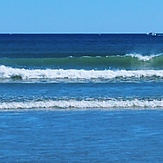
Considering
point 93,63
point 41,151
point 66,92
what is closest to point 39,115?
point 41,151

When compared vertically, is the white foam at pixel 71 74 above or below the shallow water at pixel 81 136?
above

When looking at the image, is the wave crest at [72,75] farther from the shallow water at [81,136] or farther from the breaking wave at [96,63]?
the shallow water at [81,136]

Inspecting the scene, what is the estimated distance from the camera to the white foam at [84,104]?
15148mm

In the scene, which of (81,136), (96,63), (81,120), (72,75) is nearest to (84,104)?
(81,120)

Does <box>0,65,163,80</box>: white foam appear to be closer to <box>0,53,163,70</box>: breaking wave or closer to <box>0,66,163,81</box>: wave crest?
<box>0,66,163,81</box>: wave crest

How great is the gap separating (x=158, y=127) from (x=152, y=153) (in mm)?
2056

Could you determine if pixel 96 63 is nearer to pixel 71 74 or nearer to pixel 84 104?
pixel 71 74

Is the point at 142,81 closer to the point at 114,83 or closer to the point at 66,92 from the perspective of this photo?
the point at 114,83

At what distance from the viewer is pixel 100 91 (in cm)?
1936

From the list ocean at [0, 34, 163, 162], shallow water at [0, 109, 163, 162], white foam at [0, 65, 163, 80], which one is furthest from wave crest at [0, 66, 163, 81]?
shallow water at [0, 109, 163, 162]

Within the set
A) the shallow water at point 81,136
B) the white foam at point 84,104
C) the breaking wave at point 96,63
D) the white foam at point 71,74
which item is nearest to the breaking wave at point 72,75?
the white foam at point 71,74

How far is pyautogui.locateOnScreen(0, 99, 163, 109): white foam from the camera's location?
49.7ft

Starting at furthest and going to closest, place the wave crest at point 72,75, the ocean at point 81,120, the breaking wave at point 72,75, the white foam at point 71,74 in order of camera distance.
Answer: the white foam at point 71,74 < the wave crest at point 72,75 < the breaking wave at point 72,75 < the ocean at point 81,120

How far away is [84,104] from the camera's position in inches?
608
